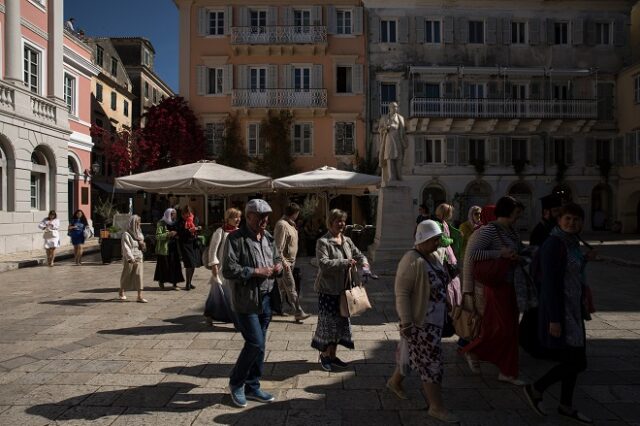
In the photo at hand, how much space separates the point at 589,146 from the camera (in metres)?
27.3

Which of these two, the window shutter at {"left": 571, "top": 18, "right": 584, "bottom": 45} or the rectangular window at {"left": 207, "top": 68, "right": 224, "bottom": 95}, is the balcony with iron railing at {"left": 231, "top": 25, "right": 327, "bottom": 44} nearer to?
the rectangular window at {"left": 207, "top": 68, "right": 224, "bottom": 95}

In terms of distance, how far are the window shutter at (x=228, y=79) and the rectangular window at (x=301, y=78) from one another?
11.1 feet

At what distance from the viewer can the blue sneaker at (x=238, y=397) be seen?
13.2 feet

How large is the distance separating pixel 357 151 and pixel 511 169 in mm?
8515

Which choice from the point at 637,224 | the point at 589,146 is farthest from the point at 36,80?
the point at 637,224

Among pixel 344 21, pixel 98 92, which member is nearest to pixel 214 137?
pixel 344 21

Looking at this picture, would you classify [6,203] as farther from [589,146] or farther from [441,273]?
[589,146]

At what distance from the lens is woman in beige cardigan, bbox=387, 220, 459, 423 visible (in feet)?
12.2

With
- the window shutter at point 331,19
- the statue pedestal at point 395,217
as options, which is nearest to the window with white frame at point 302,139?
the window shutter at point 331,19

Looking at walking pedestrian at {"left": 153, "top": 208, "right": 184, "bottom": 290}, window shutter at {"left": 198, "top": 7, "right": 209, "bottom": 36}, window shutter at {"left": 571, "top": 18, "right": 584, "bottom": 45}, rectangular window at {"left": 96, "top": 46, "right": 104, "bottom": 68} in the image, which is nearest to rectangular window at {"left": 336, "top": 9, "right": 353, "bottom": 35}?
window shutter at {"left": 198, "top": 7, "right": 209, "bottom": 36}

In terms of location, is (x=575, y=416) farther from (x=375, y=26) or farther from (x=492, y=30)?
(x=492, y=30)

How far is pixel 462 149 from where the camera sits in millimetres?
26703

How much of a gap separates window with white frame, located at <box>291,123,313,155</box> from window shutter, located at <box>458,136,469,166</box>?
7.90m

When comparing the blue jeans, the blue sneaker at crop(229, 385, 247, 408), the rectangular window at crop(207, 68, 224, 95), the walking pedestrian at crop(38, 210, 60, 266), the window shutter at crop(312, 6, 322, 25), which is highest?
the window shutter at crop(312, 6, 322, 25)
